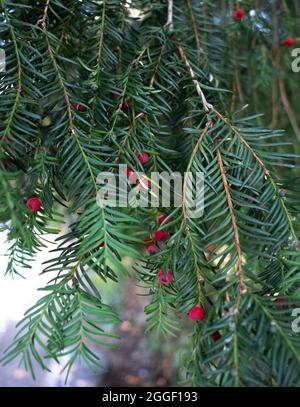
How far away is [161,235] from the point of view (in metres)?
0.52

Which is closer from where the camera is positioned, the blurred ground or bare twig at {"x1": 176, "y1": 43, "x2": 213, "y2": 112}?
bare twig at {"x1": 176, "y1": 43, "x2": 213, "y2": 112}

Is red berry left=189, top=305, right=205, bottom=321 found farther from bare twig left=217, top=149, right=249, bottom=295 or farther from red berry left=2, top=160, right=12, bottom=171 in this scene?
red berry left=2, top=160, right=12, bottom=171

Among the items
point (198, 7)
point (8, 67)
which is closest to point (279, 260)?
point (8, 67)

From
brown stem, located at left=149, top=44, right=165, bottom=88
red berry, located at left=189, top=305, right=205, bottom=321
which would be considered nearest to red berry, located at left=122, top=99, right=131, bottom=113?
brown stem, located at left=149, top=44, right=165, bottom=88

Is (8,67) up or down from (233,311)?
up

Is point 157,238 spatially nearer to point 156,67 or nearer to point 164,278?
point 164,278

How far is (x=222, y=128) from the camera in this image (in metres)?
0.52

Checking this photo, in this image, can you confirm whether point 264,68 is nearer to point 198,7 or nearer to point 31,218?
point 198,7
